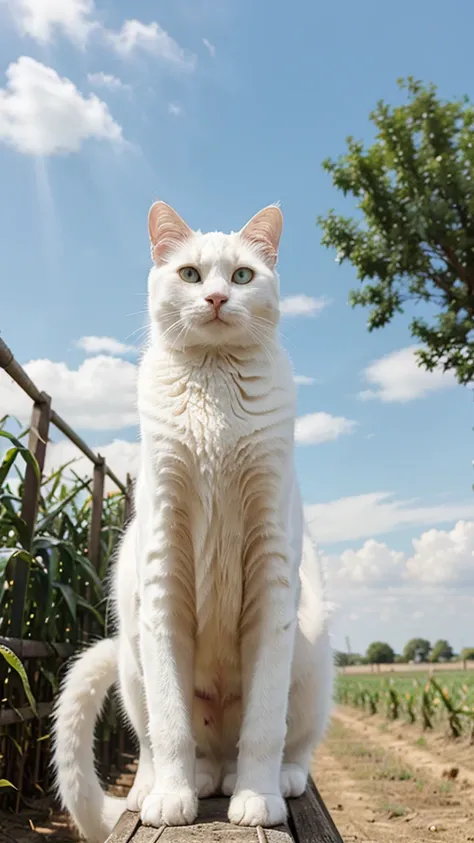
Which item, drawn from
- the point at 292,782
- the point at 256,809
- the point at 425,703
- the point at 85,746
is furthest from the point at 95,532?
the point at 425,703

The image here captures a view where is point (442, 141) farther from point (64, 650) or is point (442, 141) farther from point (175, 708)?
point (175, 708)

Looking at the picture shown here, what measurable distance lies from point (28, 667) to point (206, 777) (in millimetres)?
1396

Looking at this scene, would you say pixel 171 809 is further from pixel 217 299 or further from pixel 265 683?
pixel 217 299

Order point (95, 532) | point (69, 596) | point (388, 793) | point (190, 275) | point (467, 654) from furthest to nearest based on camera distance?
1. point (467, 654)
2. point (388, 793)
3. point (95, 532)
4. point (69, 596)
5. point (190, 275)

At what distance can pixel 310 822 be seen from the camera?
1509mm

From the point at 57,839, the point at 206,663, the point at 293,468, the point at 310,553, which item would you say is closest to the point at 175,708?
the point at 206,663

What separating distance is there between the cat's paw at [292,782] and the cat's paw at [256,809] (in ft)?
0.72

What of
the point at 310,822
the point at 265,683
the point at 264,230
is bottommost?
the point at 310,822

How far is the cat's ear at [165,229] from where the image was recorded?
1.81m

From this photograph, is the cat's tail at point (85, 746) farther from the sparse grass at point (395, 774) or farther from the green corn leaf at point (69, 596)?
the sparse grass at point (395, 774)

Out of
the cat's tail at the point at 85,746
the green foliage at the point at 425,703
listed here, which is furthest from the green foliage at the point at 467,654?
the cat's tail at the point at 85,746

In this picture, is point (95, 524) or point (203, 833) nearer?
point (203, 833)

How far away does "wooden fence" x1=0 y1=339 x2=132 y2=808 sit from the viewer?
2551 mm

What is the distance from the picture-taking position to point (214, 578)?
1618mm
